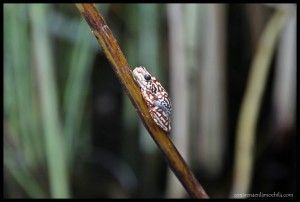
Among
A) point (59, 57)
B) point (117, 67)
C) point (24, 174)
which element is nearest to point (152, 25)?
point (59, 57)

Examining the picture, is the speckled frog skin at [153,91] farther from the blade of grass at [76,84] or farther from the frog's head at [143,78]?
the blade of grass at [76,84]

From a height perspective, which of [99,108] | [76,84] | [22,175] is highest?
[76,84]

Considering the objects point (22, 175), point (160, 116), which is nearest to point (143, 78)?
point (160, 116)

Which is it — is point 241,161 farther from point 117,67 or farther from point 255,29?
point 117,67

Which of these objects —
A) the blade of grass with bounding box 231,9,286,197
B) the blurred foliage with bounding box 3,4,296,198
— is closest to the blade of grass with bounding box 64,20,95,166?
the blurred foliage with bounding box 3,4,296,198

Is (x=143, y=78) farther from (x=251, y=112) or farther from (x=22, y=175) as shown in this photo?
(x=22, y=175)

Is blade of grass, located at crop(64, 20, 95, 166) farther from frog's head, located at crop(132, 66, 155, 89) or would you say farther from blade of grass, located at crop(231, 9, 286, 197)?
frog's head, located at crop(132, 66, 155, 89)

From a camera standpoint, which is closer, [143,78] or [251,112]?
[143,78]

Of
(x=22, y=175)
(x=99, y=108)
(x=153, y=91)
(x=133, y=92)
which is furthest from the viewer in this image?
(x=99, y=108)
